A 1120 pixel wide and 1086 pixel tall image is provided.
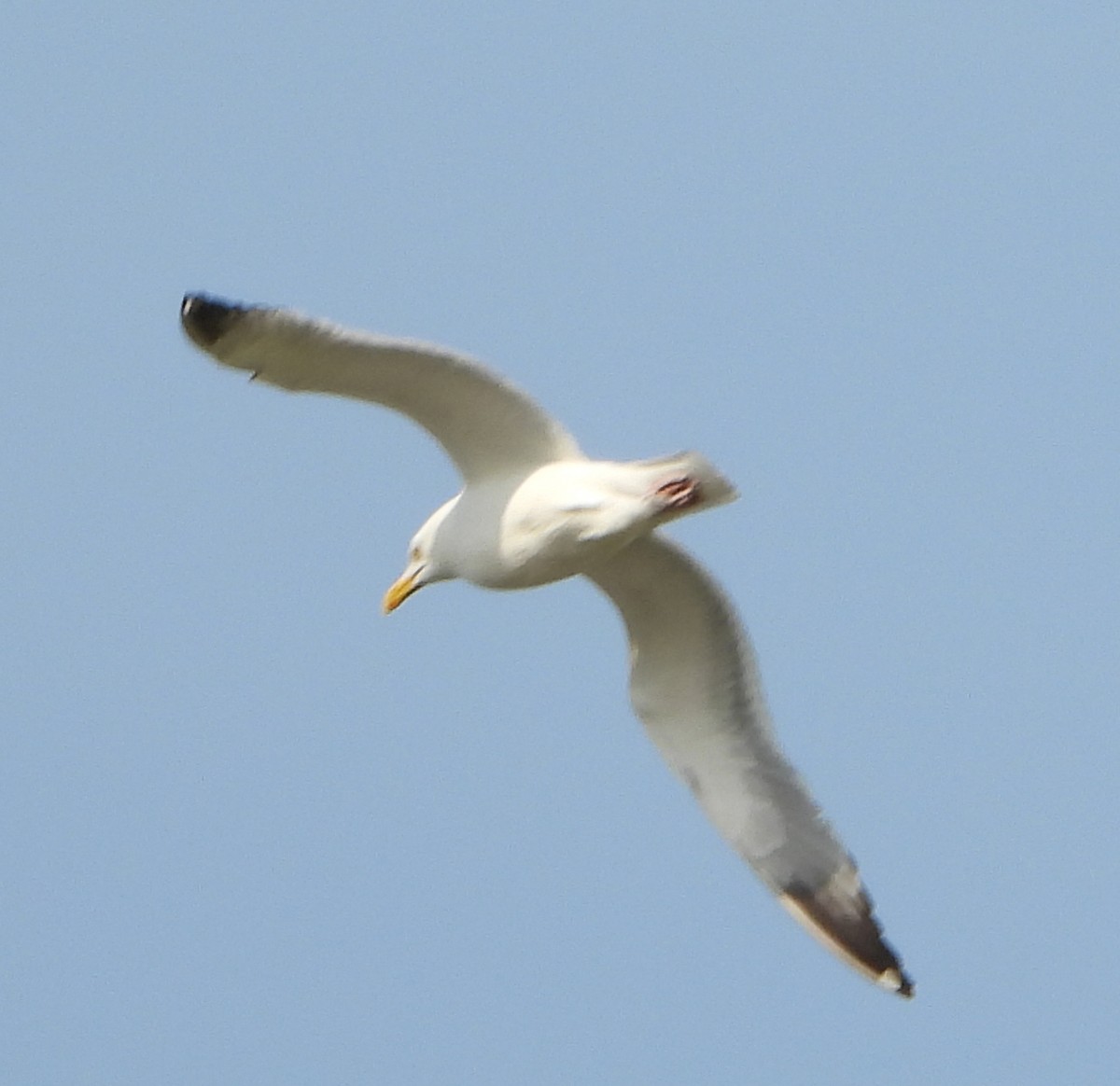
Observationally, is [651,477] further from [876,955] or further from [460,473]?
[876,955]

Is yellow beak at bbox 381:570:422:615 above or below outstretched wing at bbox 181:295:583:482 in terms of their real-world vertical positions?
below

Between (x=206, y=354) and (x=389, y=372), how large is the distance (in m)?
0.79

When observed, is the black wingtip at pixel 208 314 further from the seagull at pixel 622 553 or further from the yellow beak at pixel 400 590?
the yellow beak at pixel 400 590

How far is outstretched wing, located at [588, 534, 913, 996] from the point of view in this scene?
38.5 ft

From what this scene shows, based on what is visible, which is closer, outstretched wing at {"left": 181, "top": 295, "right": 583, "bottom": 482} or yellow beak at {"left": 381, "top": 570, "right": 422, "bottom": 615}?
outstretched wing at {"left": 181, "top": 295, "right": 583, "bottom": 482}

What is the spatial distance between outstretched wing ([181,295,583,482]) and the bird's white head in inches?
13.2

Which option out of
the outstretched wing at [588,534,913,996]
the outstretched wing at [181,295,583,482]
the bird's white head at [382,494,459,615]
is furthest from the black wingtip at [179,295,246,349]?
the outstretched wing at [588,534,913,996]

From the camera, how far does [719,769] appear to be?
12086 mm

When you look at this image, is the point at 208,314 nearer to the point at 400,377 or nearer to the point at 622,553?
the point at 400,377

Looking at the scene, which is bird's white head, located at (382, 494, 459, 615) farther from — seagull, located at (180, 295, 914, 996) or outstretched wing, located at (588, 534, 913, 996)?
outstretched wing, located at (588, 534, 913, 996)

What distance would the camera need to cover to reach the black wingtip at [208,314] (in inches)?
397

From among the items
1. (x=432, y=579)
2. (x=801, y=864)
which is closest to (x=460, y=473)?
(x=432, y=579)

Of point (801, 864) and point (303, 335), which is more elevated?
point (303, 335)

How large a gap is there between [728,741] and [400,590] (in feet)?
5.65
